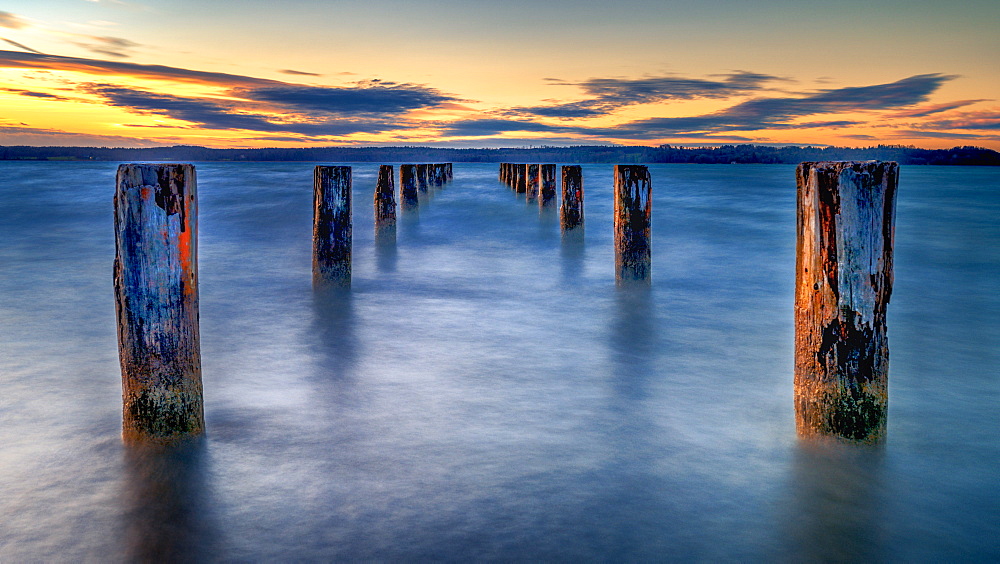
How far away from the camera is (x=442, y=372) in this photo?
5.30m

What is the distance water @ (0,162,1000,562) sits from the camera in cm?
293

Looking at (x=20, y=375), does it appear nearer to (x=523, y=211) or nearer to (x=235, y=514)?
(x=235, y=514)

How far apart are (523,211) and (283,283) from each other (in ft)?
34.0

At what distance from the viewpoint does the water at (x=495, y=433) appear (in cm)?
293

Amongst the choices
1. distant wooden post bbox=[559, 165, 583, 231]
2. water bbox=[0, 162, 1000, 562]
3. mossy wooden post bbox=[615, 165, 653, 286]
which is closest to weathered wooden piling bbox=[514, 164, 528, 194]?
distant wooden post bbox=[559, 165, 583, 231]

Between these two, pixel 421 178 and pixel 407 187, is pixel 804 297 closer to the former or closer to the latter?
pixel 407 187

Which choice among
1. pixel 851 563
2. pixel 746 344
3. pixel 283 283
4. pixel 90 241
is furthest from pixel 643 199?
pixel 90 241

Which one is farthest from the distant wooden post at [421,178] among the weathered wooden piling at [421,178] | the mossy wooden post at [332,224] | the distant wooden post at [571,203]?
the mossy wooden post at [332,224]

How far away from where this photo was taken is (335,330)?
6555 millimetres

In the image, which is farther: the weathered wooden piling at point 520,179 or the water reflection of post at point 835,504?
the weathered wooden piling at point 520,179

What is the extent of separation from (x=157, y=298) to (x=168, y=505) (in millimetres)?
916

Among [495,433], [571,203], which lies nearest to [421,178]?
[571,203]

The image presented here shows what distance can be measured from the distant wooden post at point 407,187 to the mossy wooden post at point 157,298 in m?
13.6

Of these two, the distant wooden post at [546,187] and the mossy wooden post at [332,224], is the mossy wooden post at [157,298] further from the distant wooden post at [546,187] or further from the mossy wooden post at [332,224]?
the distant wooden post at [546,187]
